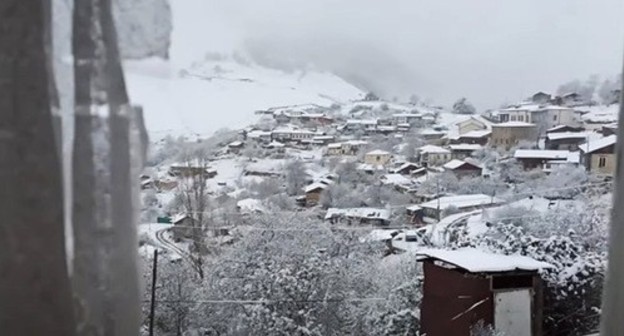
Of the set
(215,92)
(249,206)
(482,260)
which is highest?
(215,92)

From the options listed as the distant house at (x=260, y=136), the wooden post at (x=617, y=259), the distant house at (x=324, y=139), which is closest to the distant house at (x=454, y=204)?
the distant house at (x=324, y=139)

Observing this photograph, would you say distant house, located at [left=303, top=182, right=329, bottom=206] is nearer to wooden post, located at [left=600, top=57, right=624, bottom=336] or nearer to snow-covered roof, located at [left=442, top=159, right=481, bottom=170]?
snow-covered roof, located at [left=442, top=159, right=481, bottom=170]

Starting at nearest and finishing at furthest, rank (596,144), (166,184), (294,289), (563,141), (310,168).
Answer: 1. (166,184)
2. (596,144)
3. (563,141)
4. (310,168)
5. (294,289)

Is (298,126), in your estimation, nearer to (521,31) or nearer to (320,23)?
(320,23)

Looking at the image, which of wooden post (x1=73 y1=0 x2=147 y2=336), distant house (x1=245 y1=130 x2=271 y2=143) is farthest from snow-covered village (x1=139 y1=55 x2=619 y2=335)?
wooden post (x1=73 y1=0 x2=147 y2=336)

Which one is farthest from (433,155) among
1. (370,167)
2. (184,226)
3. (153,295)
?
(153,295)

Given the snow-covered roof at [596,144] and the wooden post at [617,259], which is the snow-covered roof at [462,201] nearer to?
the snow-covered roof at [596,144]

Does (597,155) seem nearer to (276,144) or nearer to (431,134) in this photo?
(431,134)
